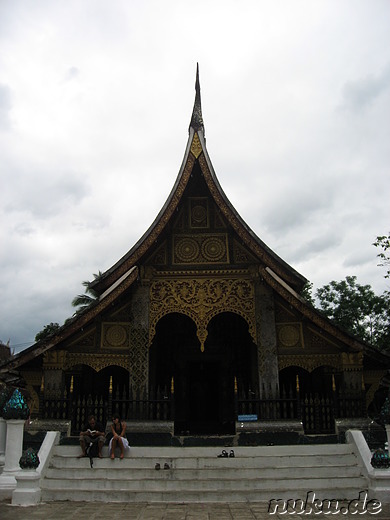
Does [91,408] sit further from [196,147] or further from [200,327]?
[196,147]

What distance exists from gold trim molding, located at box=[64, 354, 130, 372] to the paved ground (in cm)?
351

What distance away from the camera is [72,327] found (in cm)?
980

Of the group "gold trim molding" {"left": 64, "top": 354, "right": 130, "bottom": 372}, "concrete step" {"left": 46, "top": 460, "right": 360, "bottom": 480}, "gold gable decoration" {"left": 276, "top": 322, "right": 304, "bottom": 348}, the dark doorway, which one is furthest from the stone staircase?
the dark doorway

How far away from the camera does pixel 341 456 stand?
8102mm

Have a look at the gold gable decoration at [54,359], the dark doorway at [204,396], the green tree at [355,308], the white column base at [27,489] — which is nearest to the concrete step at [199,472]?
the white column base at [27,489]

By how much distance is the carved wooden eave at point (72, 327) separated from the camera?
962cm

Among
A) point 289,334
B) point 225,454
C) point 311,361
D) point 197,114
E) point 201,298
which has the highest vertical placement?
point 197,114

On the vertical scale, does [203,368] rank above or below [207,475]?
above

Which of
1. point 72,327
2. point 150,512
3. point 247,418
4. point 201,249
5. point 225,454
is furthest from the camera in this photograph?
point 201,249

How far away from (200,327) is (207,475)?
3.43 meters

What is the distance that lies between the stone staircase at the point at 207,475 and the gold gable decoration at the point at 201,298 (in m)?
2.92

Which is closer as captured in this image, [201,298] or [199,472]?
[199,472]

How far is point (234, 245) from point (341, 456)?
4961mm

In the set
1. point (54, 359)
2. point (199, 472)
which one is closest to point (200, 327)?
point (54, 359)
